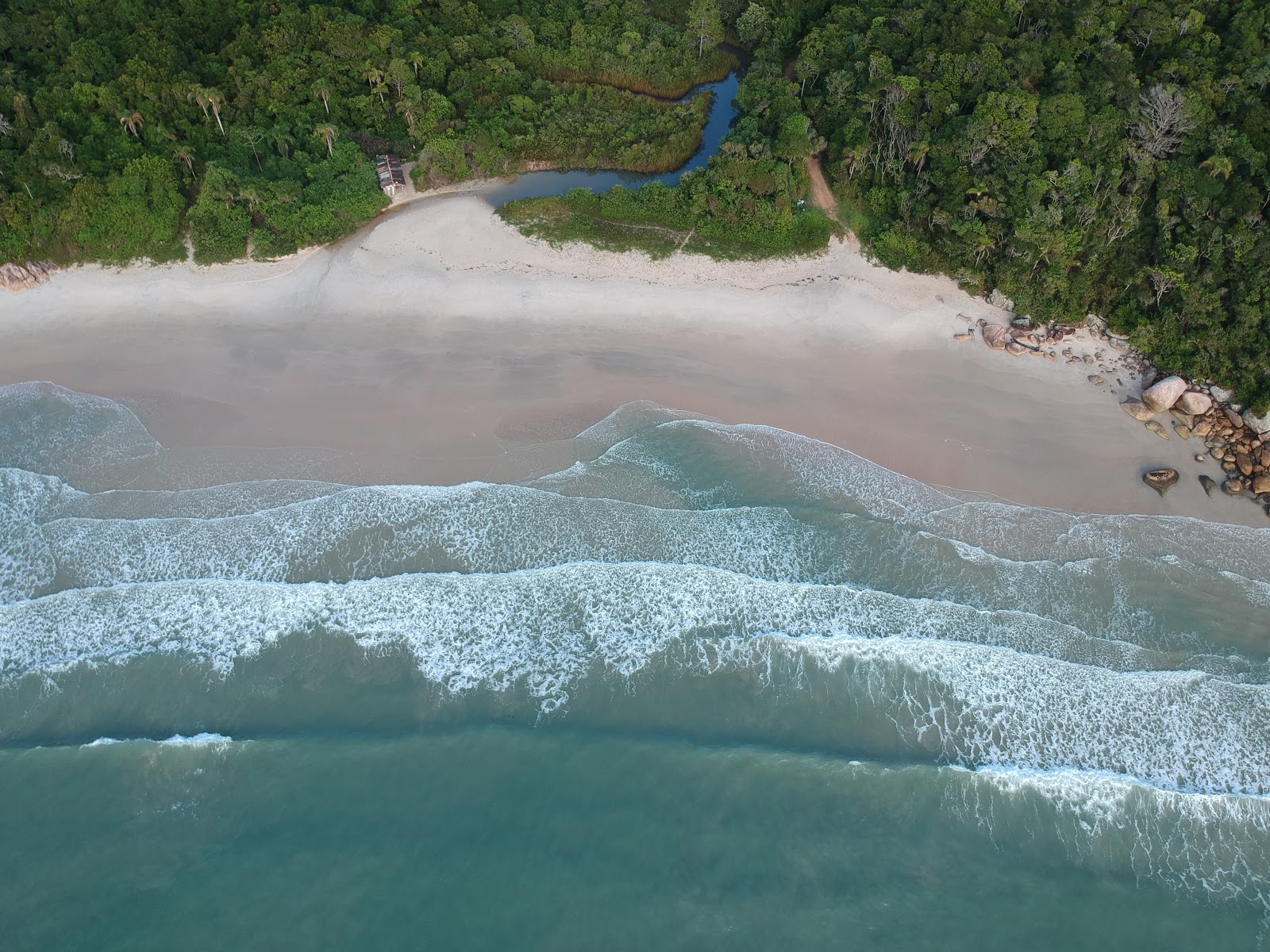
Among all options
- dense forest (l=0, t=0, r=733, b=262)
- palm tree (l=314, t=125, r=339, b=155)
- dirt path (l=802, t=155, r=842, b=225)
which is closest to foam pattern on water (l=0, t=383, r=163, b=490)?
dense forest (l=0, t=0, r=733, b=262)

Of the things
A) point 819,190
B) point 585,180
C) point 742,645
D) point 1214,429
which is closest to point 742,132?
point 819,190

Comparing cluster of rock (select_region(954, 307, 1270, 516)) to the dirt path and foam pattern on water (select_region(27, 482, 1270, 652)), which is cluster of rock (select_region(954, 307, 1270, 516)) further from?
the dirt path

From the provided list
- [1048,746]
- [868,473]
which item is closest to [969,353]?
[868,473]

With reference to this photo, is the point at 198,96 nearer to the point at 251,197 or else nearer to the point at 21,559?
the point at 251,197

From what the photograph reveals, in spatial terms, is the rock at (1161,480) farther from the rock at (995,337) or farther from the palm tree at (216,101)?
the palm tree at (216,101)

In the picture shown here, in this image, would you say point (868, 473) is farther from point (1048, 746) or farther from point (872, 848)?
point (872, 848)

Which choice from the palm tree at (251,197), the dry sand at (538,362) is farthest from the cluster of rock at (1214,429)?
the palm tree at (251,197)
